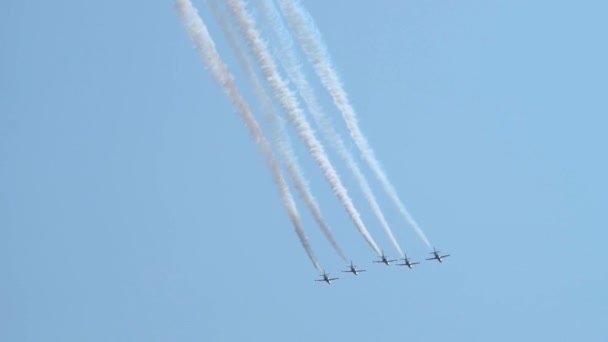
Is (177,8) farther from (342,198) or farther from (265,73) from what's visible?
(342,198)

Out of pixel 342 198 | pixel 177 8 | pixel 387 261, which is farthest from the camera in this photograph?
pixel 387 261

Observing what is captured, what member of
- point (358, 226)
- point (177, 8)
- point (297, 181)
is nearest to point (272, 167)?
point (297, 181)

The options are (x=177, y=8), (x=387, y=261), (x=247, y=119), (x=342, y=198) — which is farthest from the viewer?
(x=387, y=261)

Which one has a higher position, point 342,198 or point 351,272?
point 351,272

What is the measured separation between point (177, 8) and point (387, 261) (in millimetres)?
20350

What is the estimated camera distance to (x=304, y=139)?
3900 centimetres

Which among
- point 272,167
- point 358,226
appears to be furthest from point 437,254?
point 272,167

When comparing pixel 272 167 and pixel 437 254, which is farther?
pixel 437 254

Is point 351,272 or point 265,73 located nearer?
point 265,73

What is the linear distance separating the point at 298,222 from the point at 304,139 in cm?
434

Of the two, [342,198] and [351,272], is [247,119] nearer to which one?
[342,198]

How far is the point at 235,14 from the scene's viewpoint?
117 feet

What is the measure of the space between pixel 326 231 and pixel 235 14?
29.2ft

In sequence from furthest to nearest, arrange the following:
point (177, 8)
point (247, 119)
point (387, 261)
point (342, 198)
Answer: point (387, 261) < point (342, 198) < point (247, 119) < point (177, 8)
